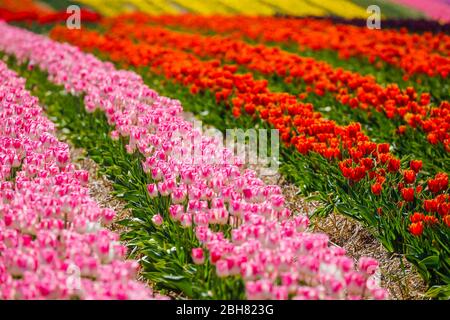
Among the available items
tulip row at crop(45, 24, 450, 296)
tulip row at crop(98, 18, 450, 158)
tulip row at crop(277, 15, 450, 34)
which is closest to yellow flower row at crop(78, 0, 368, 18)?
tulip row at crop(277, 15, 450, 34)

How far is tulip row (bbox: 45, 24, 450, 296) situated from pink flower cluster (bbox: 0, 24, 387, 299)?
0.60 meters

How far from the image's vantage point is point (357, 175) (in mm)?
4895

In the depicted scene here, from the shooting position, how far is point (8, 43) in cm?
1170

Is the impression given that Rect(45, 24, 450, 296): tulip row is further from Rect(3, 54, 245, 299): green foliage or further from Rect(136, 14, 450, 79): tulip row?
Rect(136, 14, 450, 79): tulip row

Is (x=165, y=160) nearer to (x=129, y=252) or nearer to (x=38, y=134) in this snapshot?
(x=129, y=252)

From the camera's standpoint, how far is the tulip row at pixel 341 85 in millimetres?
6508

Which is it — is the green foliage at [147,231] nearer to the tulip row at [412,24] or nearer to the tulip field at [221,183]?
the tulip field at [221,183]

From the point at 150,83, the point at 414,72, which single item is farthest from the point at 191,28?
the point at 414,72

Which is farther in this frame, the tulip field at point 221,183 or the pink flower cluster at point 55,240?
the tulip field at point 221,183

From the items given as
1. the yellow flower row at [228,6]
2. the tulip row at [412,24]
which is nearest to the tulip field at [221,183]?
the tulip row at [412,24]

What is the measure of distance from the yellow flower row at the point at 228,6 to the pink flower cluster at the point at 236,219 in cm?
1655

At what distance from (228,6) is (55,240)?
2223 cm

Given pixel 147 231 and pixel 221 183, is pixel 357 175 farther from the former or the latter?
pixel 147 231
